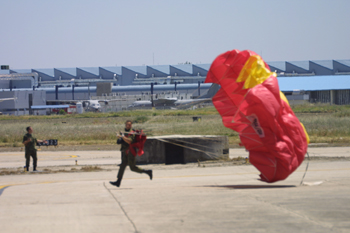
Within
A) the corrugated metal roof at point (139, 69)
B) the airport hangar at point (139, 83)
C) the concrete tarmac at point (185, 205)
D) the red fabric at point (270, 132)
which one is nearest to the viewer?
the concrete tarmac at point (185, 205)

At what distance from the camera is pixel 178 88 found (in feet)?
313

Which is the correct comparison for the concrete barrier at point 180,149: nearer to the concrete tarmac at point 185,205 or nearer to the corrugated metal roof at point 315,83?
the concrete tarmac at point 185,205

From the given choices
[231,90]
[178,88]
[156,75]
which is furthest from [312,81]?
[231,90]

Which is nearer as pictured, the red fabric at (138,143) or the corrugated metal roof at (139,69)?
the red fabric at (138,143)

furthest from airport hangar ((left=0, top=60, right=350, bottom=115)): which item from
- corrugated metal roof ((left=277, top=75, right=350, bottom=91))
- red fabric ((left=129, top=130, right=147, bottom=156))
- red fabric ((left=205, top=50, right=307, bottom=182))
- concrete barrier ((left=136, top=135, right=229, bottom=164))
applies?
red fabric ((left=129, top=130, right=147, bottom=156))

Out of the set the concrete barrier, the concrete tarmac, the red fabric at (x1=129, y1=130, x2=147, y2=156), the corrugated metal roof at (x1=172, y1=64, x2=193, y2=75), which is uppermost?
the corrugated metal roof at (x1=172, y1=64, x2=193, y2=75)

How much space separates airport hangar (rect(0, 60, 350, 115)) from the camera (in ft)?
255

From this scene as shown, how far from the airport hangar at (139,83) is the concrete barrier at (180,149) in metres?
60.8

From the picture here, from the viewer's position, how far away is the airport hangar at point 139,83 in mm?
77688

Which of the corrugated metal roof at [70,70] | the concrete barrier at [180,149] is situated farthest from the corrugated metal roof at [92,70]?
the concrete barrier at [180,149]

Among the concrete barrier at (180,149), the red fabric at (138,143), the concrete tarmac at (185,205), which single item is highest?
the red fabric at (138,143)

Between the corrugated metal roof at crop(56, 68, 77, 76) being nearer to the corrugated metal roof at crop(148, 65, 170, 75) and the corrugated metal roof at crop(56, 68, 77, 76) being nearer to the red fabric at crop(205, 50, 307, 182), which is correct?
the corrugated metal roof at crop(148, 65, 170, 75)

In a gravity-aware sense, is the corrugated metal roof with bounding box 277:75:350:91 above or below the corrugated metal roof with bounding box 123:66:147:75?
below

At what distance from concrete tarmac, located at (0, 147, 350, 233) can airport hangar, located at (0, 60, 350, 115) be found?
6715 cm
